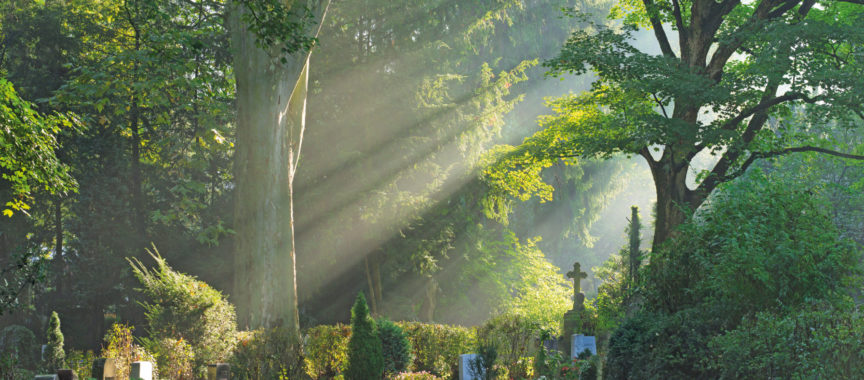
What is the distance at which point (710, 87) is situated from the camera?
14.1 metres

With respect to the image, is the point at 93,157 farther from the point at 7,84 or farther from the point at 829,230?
the point at 829,230

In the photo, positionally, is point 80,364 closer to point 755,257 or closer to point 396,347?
point 396,347

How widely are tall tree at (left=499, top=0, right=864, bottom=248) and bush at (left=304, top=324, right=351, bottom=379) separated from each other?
6.74 meters

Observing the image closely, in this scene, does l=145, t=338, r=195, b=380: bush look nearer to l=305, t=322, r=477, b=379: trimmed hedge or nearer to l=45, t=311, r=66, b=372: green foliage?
l=305, t=322, r=477, b=379: trimmed hedge

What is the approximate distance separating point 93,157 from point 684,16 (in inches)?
656

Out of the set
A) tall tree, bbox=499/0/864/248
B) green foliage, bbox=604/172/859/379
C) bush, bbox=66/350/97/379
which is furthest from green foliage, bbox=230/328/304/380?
tall tree, bbox=499/0/864/248

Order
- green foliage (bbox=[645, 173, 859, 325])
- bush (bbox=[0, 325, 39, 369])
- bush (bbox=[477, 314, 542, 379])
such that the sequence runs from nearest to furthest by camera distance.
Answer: green foliage (bbox=[645, 173, 859, 325])
bush (bbox=[477, 314, 542, 379])
bush (bbox=[0, 325, 39, 369])

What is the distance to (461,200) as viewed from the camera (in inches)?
837

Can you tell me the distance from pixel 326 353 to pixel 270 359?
1897mm

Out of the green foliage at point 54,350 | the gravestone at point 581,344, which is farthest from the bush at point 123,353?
the gravestone at point 581,344

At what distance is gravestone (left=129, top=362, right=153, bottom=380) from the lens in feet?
31.0

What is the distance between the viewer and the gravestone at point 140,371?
372 inches

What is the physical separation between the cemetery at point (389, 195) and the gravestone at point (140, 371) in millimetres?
204

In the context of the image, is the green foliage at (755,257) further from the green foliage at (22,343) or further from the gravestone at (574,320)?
the green foliage at (22,343)
